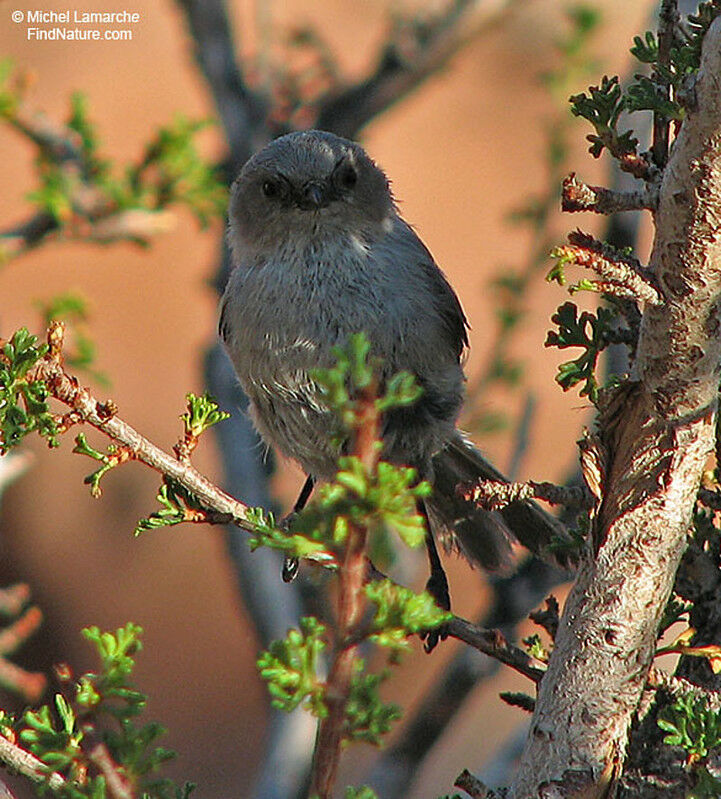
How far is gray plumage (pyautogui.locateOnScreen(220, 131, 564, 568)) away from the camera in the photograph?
287 centimetres

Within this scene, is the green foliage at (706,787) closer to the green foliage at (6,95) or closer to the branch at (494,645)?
the branch at (494,645)

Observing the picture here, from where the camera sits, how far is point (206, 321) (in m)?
8.15

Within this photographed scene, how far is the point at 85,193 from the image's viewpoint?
11.1 ft

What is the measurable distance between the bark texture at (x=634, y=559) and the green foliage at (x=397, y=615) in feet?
1.58

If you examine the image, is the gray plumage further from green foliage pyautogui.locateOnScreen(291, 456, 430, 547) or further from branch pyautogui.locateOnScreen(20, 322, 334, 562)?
green foliage pyautogui.locateOnScreen(291, 456, 430, 547)

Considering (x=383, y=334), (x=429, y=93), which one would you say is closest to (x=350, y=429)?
(x=383, y=334)

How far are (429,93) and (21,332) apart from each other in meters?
9.09

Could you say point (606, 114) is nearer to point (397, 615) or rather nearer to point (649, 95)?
point (649, 95)

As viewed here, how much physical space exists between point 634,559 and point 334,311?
1.32m

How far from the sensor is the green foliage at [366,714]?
132 centimetres

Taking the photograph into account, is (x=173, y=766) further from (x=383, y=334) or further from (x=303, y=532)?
(x=303, y=532)

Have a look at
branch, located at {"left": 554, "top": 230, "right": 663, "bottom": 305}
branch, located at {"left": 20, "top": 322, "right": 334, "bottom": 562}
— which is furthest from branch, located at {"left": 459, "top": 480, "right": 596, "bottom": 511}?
branch, located at {"left": 554, "top": 230, "right": 663, "bottom": 305}

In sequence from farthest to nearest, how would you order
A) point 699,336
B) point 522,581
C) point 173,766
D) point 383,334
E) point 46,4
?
point 46,4 < point 173,766 < point 522,581 < point 383,334 < point 699,336

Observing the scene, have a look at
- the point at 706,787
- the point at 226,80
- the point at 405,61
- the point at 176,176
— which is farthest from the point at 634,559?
the point at 226,80
